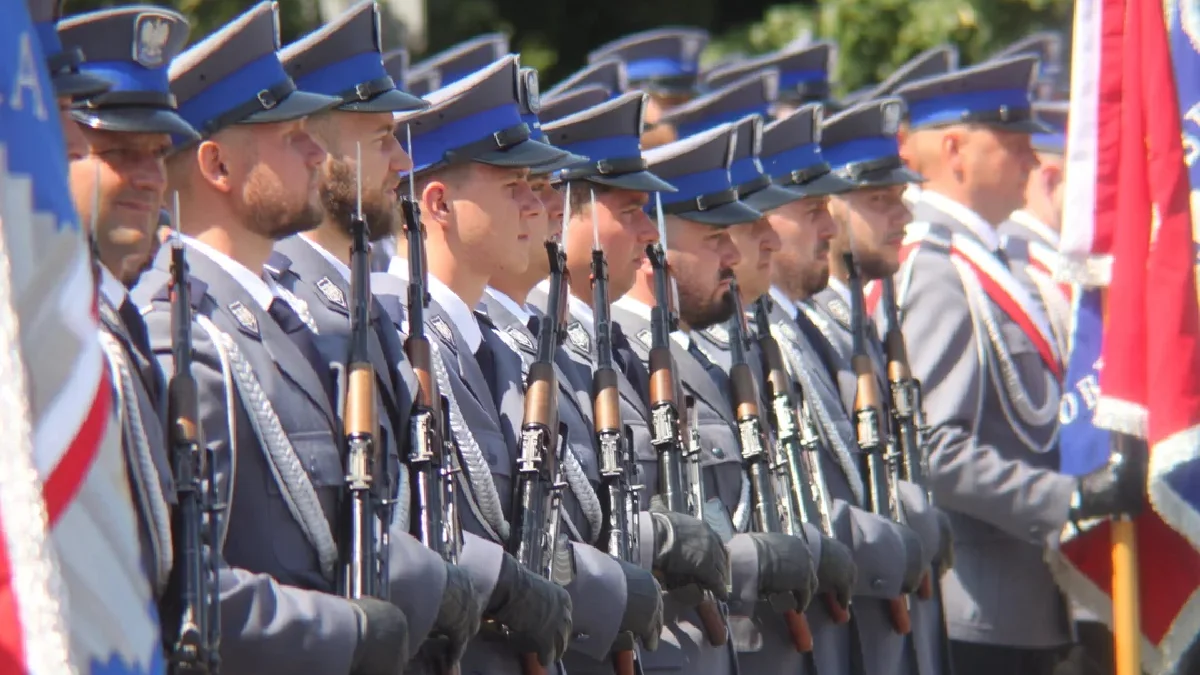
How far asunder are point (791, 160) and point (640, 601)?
2.35 metres

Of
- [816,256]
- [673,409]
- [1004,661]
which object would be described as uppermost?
[816,256]

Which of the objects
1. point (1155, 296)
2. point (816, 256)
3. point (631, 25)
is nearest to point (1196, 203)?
point (1155, 296)

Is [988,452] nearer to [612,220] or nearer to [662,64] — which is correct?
[612,220]

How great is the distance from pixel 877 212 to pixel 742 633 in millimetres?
2015

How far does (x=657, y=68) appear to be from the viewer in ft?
30.2

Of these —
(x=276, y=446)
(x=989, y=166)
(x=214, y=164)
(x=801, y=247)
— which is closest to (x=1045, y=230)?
(x=989, y=166)

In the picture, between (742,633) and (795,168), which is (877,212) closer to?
(795,168)

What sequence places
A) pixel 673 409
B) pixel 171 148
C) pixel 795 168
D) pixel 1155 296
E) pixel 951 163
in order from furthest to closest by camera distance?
1. pixel 951 163
2. pixel 795 168
3. pixel 1155 296
4. pixel 673 409
5. pixel 171 148

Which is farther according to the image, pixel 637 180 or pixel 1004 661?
pixel 1004 661

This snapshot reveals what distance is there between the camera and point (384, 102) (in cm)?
452

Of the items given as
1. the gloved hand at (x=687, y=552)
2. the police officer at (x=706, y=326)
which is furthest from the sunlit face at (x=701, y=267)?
the gloved hand at (x=687, y=552)

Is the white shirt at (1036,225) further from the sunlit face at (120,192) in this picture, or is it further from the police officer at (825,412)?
the sunlit face at (120,192)

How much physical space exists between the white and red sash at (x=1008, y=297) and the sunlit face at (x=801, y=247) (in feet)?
2.38

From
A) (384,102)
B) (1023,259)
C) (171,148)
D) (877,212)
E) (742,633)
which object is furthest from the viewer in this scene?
(1023,259)
